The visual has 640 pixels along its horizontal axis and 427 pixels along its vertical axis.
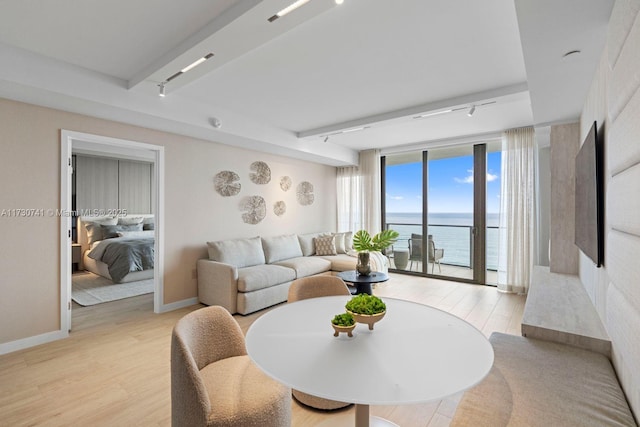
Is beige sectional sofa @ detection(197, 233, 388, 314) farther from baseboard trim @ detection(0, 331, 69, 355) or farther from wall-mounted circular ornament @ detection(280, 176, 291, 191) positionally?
→ baseboard trim @ detection(0, 331, 69, 355)

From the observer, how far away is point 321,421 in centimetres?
188

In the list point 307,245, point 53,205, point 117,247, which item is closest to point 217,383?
point 53,205

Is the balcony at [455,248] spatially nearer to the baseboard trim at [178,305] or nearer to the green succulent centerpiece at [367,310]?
the baseboard trim at [178,305]

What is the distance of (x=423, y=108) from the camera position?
12.0ft

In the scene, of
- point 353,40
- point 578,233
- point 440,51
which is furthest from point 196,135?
point 578,233

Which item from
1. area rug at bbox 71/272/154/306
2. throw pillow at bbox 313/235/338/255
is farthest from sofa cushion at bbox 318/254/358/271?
area rug at bbox 71/272/154/306

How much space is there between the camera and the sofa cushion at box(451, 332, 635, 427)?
121 centimetres

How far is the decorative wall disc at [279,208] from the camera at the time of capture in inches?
214

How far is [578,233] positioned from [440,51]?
198 cm

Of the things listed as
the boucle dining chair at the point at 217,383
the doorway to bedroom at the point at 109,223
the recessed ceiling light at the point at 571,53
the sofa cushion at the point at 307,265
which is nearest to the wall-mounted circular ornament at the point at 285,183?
the sofa cushion at the point at 307,265

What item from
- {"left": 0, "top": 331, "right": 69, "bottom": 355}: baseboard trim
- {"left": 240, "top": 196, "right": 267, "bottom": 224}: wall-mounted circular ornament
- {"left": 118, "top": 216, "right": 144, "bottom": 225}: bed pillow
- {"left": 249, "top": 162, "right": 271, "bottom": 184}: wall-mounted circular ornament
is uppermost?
{"left": 249, "top": 162, "right": 271, "bottom": 184}: wall-mounted circular ornament

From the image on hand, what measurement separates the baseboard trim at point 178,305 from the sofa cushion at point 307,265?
1326 millimetres

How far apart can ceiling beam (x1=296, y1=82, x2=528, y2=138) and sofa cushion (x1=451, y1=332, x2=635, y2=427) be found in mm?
2447

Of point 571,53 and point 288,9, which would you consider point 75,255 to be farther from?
point 571,53
